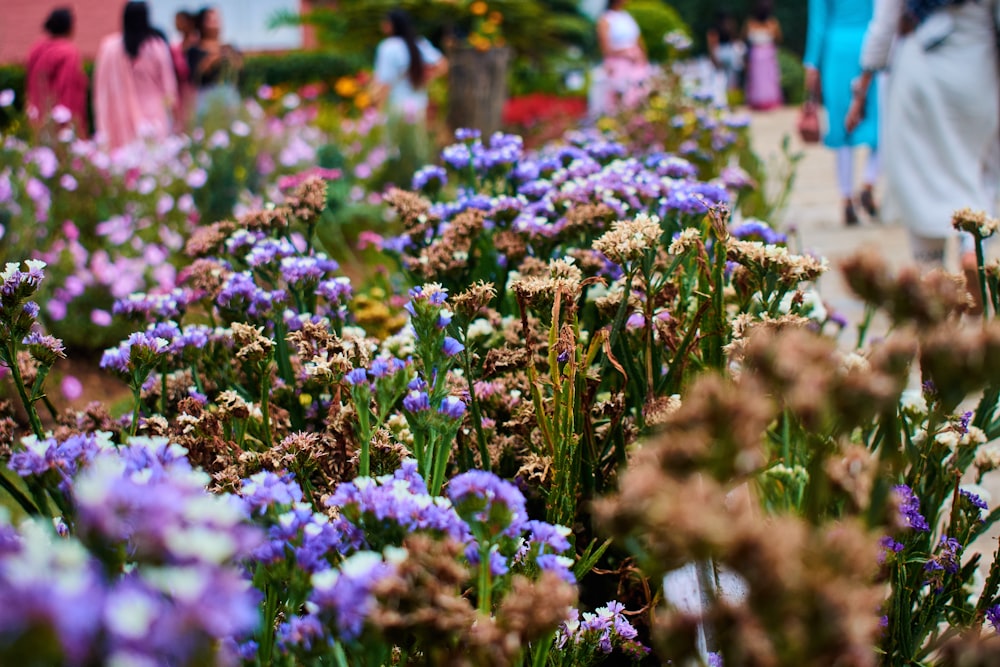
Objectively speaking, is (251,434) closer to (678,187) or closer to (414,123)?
(678,187)

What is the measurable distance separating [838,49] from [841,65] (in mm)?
112

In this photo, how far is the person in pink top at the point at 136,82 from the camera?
798cm

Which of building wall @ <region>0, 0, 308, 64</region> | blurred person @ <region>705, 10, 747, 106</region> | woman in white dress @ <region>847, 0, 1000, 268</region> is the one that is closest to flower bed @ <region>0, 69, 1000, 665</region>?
woman in white dress @ <region>847, 0, 1000, 268</region>

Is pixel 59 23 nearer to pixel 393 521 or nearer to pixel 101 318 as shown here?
pixel 101 318

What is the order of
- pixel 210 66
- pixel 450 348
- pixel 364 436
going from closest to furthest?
1. pixel 364 436
2. pixel 450 348
3. pixel 210 66

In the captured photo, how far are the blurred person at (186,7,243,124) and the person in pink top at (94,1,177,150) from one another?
30cm

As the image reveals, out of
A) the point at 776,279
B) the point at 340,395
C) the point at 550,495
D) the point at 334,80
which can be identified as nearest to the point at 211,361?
the point at 340,395

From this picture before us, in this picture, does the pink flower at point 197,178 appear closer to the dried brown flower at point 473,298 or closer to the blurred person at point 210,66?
the blurred person at point 210,66

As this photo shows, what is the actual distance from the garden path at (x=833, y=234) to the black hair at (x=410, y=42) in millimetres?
3677

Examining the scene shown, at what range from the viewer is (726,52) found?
2166 cm

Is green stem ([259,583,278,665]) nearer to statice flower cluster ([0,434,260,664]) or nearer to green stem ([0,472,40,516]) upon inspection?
statice flower cluster ([0,434,260,664])

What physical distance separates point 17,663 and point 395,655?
0.83 metres

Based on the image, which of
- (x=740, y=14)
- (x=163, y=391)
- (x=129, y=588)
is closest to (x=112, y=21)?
(x=163, y=391)

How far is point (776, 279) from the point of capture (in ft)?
4.84
